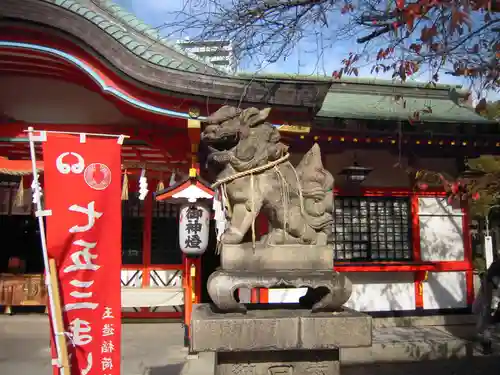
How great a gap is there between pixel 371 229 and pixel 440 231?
1.56m

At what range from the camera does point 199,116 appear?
22.6 ft

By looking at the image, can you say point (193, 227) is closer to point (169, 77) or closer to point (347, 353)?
point (169, 77)

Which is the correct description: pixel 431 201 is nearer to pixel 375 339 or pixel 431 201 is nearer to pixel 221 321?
pixel 375 339

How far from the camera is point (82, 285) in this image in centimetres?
436

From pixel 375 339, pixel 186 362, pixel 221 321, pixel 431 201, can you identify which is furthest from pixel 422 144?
pixel 221 321

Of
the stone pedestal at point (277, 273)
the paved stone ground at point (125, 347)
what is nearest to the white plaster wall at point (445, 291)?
the paved stone ground at point (125, 347)

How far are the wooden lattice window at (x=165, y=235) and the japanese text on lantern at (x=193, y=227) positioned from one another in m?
2.90

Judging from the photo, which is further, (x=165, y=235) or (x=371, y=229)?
(x=165, y=235)

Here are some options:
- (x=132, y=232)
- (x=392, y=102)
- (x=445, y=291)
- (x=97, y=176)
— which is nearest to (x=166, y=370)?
(x=97, y=176)

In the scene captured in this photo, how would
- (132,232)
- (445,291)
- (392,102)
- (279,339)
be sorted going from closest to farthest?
(279,339), (445,291), (392,102), (132,232)

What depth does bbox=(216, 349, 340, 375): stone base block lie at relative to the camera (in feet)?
10.9

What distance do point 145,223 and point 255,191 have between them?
7221 millimetres

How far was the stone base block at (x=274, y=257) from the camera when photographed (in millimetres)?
3557

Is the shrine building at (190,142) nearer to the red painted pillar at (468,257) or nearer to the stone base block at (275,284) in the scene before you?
the red painted pillar at (468,257)
